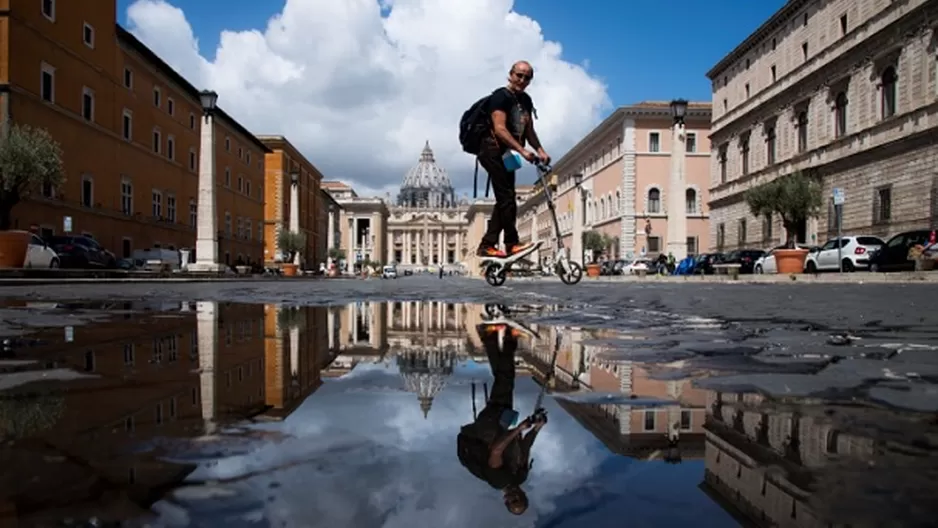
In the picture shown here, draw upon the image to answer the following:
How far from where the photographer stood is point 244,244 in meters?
54.8

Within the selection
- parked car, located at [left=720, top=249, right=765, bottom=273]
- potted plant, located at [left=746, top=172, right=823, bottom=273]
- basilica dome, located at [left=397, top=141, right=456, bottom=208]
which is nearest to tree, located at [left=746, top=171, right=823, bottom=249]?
potted plant, located at [left=746, top=172, right=823, bottom=273]

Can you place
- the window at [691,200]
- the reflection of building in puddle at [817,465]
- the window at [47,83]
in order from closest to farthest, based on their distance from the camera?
the reflection of building in puddle at [817,465] < the window at [47,83] < the window at [691,200]

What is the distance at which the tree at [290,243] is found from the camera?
51.6 metres

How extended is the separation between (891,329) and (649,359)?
1.95 m

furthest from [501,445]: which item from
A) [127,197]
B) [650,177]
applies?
[650,177]

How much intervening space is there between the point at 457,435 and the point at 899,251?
2232 cm

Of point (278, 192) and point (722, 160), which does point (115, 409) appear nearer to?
point (722, 160)

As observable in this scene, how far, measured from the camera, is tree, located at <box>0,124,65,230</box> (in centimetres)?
2095

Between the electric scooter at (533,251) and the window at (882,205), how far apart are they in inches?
853

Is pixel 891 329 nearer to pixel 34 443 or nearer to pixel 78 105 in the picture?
pixel 34 443

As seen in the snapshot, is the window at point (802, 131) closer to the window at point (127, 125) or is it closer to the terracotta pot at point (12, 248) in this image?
the terracotta pot at point (12, 248)

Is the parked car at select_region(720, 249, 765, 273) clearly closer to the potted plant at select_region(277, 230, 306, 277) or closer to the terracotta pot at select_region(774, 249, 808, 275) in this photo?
the terracotta pot at select_region(774, 249, 808, 275)

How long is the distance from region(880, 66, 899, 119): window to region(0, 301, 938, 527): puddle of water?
29008mm

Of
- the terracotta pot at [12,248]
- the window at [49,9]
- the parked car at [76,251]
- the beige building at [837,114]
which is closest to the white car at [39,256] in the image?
the parked car at [76,251]
